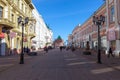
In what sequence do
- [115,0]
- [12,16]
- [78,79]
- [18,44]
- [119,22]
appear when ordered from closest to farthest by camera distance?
[78,79] → [119,22] → [115,0] → [12,16] → [18,44]

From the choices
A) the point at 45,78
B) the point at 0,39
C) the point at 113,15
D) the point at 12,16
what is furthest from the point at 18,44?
the point at 45,78

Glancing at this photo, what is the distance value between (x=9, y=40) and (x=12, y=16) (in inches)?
196

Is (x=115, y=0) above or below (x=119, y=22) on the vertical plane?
above

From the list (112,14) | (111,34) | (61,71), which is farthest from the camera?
(112,14)

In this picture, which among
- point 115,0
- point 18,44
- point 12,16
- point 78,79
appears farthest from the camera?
point 18,44

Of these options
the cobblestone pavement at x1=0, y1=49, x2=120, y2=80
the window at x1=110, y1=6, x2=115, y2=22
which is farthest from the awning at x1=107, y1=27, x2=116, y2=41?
the cobblestone pavement at x1=0, y1=49, x2=120, y2=80

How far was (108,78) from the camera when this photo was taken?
14.8 m

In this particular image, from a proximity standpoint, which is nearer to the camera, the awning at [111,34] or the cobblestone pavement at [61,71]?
the cobblestone pavement at [61,71]

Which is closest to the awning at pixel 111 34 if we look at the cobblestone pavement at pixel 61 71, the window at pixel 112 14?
the window at pixel 112 14

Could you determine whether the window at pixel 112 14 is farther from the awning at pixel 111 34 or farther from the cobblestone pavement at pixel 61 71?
the cobblestone pavement at pixel 61 71

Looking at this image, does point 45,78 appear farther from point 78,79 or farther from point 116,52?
point 116,52

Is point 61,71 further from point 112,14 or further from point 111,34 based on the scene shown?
point 112,14

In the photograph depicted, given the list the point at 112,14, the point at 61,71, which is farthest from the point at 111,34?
the point at 61,71

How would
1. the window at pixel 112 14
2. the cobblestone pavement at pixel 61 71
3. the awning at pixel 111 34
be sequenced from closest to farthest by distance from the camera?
the cobblestone pavement at pixel 61 71
the awning at pixel 111 34
the window at pixel 112 14
